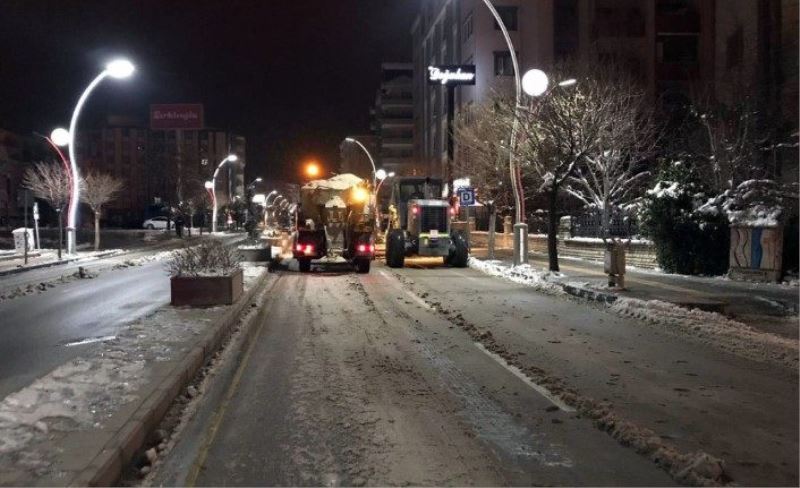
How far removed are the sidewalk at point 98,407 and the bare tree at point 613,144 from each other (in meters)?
18.3

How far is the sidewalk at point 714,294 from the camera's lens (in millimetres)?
14077

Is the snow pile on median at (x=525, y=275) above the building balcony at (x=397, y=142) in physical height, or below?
below

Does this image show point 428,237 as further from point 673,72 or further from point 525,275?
point 673,72

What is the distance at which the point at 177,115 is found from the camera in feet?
265

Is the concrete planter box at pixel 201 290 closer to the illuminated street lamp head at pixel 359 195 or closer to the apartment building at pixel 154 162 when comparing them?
the illuminated street lamp head at pixel 359 195

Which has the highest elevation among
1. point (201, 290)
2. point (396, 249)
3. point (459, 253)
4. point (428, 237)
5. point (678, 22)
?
point (678, 22)

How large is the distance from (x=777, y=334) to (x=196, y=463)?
32.2 feet

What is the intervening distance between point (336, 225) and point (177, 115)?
5874cm

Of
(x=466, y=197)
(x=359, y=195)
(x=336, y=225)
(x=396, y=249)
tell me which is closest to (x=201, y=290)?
(x=336, y=225)

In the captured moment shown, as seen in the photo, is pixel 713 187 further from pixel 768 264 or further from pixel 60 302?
pixel 60 302

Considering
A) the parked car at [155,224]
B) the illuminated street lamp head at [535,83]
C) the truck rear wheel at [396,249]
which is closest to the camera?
the illuminated street lamp head at [535,83]

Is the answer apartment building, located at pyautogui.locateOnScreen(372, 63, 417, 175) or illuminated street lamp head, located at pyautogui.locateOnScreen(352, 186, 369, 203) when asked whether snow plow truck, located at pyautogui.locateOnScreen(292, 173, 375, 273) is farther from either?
apartment building, located at pyautogui.locateOnScreen(372, 63, 417, 175)

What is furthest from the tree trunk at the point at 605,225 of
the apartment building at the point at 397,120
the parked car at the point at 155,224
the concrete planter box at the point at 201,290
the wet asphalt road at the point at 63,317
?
the apartment building at the point at 397,120

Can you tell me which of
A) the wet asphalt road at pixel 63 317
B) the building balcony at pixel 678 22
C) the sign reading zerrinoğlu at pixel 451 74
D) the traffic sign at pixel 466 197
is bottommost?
the wet asphalt road at pixel 63 317
